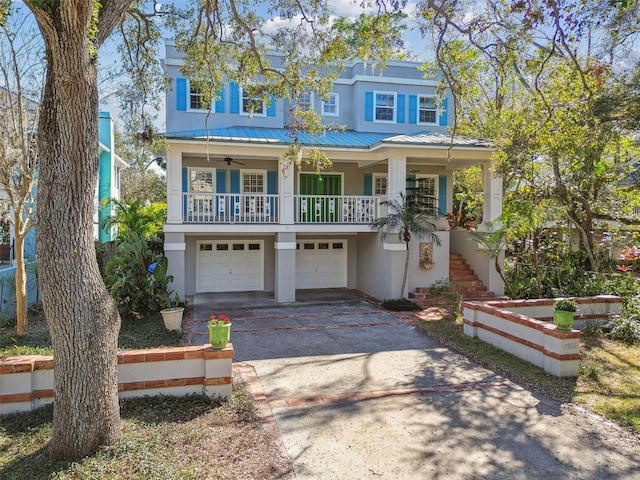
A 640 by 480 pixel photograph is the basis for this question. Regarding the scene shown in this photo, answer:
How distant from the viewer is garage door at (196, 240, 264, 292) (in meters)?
15.2

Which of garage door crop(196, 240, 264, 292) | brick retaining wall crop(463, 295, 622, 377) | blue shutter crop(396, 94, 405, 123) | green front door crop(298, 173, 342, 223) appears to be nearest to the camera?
brick retaining wall crop(463, 295, 622, 377)

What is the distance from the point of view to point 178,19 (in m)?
9.48

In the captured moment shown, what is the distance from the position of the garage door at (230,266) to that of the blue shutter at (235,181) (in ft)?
6.01

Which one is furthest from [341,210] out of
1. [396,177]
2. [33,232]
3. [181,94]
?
[33,232]

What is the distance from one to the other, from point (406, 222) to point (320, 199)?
3212mm

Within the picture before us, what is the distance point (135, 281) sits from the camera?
34.2 feet

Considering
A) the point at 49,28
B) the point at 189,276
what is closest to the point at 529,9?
the point at 49,28

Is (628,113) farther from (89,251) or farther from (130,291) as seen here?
(130,291)

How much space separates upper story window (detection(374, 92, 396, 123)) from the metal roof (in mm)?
1215

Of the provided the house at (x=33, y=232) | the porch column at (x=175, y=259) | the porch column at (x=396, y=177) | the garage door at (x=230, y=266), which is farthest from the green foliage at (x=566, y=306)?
the house at (x=33, y=232)

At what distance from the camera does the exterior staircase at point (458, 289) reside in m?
13.3

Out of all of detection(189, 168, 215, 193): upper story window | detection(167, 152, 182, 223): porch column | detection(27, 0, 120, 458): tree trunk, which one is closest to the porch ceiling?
detection(167, 152, 182, 223): porch column

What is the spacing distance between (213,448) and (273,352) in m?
3.87

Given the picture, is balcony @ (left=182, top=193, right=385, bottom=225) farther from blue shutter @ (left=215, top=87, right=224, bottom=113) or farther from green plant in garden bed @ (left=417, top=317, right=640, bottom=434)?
green plant in garden bed @ (left=417, top=317, right=640, bottom=434)
